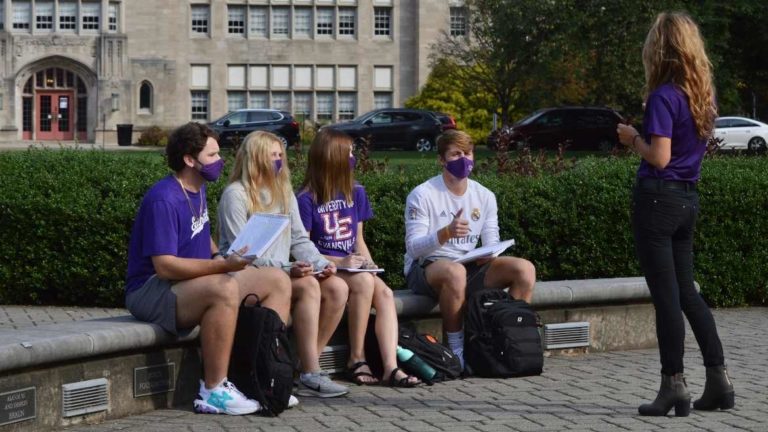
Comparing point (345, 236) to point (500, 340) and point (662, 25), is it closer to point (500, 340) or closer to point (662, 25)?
point (500, 340)

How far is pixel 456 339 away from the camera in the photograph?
8859 millimetres

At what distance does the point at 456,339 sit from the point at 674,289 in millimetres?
1868

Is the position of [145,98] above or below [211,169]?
above

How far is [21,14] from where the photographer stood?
60.5 m

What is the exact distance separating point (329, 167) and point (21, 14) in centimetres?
5450

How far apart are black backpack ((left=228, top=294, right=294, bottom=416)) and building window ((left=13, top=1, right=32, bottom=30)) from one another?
5542 centimetres

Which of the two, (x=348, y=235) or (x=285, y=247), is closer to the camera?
(x=285, y=247)

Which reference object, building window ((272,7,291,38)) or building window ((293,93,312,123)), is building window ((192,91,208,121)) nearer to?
building window ((293,93,312,123))

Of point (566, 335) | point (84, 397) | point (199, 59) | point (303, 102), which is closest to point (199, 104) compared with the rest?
point (199, 59)

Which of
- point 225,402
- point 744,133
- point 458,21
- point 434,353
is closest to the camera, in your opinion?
point 225,402

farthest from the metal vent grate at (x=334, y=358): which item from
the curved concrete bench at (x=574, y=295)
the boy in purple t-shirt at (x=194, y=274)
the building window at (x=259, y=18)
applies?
the building window at (x=259, y=18)

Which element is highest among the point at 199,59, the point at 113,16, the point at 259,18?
the point at 259,18

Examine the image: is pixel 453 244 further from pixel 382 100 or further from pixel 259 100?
pixel 382 100

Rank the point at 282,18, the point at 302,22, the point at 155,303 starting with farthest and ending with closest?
the point at 302,22, the point at 282,18, the point at 155,303
